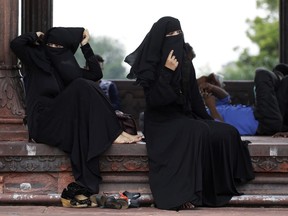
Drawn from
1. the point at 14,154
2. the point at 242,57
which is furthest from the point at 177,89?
the point at 242,57

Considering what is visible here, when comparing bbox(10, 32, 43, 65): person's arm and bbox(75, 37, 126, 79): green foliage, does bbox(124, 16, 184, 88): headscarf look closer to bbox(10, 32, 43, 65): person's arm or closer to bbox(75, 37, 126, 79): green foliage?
bbox(10, 32, 43, 65): person's arm

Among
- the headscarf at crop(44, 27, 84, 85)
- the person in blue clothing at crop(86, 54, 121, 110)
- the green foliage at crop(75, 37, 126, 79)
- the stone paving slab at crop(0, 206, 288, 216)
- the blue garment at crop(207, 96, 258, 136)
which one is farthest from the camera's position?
the green foliage at crop(75, 37, 126, 79)

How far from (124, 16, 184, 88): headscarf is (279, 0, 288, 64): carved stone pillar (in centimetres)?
450

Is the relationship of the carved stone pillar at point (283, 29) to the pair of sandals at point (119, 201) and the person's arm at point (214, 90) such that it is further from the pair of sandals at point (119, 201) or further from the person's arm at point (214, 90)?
the pair of sandals at point (119, 201)

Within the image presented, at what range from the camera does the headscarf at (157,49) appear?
709 cm

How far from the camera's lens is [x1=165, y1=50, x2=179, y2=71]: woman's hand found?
7039 mm

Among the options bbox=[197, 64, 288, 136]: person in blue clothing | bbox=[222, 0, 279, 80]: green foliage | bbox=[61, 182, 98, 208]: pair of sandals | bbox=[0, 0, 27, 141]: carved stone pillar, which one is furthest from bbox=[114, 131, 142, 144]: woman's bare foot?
bbox=[222, 0, 279, 80]: green foliage

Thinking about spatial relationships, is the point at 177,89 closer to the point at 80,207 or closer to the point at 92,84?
the point at 92,84

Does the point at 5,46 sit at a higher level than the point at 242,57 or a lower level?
higher

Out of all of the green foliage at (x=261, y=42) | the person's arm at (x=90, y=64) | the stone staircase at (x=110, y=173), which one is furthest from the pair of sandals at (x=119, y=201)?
the green foliage at (x=261, y=42)

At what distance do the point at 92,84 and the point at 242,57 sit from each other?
3643cm

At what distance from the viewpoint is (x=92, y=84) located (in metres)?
7.09

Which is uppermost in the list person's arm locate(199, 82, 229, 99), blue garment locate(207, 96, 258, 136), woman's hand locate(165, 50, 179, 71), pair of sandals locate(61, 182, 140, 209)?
woman's hand locate(165, 50, 179, 71)

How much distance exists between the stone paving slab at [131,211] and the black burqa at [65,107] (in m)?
0.28
